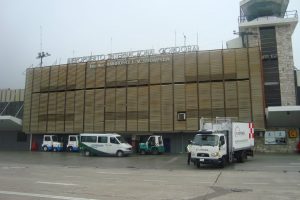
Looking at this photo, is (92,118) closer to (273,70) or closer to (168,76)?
(168,76)

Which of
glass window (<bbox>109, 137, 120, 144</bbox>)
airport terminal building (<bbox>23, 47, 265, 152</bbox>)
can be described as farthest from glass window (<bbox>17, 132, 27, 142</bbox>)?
glass window (<bbox>109, 137, 120, 144</bbox>)

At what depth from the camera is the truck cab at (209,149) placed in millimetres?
23141

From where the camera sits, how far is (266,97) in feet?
150

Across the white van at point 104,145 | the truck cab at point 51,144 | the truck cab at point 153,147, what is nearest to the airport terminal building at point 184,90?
the truck cab at point 51,144

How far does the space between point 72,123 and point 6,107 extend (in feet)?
49.0

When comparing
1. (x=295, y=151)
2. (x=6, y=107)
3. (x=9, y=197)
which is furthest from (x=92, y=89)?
(x=9, y=197)

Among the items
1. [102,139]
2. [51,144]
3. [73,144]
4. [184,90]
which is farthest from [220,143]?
[51,144]

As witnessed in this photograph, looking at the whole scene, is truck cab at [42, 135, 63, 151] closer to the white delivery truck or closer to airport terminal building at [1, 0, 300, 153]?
airport terminal building at [1, 0, 300, 153]

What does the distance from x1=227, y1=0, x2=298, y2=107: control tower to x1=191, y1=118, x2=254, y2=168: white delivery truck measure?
1828 centimetres

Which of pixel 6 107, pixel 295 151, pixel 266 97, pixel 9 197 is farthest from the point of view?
pixel 6 107

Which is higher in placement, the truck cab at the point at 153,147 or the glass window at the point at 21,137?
the glass window at the point at 21,137

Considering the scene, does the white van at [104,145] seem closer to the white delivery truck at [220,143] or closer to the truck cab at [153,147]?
the truck cab at [153,147]

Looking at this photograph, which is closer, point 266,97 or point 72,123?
point 266,97

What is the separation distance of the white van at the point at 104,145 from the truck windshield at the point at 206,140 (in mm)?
14338
